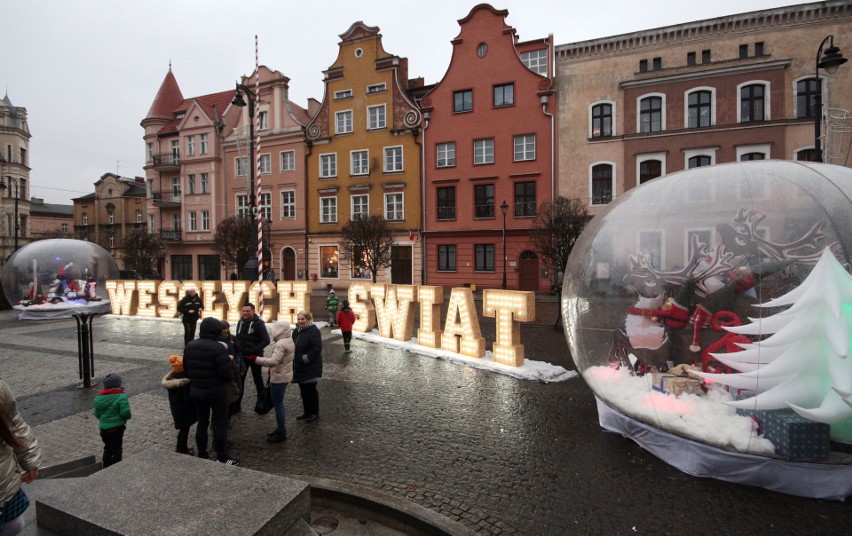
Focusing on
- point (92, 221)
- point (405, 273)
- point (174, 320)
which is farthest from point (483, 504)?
point (92, 221)

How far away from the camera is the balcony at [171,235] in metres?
39.5

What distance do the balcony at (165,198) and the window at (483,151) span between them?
27.6m

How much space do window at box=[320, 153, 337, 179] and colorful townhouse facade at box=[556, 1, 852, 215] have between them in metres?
17.0

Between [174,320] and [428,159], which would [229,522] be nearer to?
[174,320]

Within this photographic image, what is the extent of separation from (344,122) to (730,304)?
3312cm

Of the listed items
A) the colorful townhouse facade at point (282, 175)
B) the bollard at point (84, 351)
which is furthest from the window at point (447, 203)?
the bollard at point (84, 351)

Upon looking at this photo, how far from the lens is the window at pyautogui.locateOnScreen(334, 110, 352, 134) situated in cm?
3428

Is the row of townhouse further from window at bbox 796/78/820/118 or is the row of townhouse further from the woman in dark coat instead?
the woman in dark coat

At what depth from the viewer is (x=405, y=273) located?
32.8 metres

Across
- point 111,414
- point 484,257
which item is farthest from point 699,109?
point 111,414

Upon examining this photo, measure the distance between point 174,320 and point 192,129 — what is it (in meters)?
26.6

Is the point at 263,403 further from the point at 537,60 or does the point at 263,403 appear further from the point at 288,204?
the point at 288,204

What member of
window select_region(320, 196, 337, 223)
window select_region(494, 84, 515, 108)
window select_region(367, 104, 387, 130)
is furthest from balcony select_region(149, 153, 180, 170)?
window select_region(494, 84, 515, 108)

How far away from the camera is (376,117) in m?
33.5
